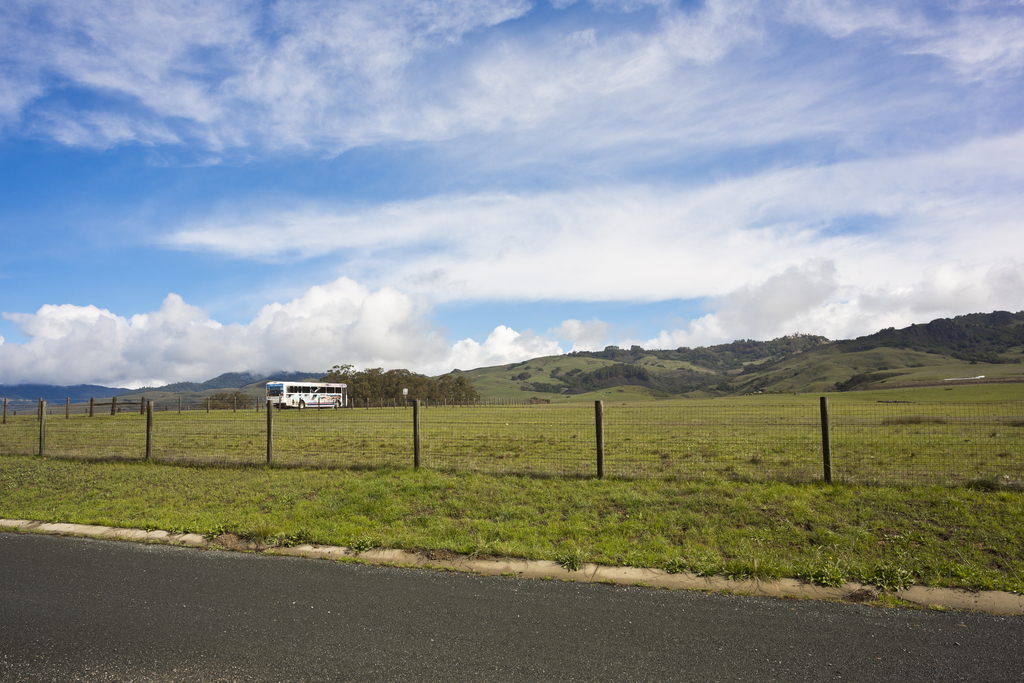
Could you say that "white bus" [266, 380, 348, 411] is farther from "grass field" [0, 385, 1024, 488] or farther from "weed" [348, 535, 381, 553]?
"weed" [348, 535, 381, 553]

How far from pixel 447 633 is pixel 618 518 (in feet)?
13.9

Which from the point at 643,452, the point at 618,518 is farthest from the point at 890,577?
the point at 643,452

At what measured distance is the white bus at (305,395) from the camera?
77.1m

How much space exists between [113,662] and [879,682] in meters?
5.88

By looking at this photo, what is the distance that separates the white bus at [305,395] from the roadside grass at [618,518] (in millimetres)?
65509

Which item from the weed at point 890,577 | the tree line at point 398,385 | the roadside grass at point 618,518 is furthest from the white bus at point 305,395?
the weed at point 890,577

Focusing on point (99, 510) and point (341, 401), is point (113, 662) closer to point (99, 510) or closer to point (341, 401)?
point (99, 510)

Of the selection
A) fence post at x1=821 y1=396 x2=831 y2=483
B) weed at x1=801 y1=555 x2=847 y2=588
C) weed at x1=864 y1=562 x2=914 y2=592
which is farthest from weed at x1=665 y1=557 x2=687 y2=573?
fence post at x1=821 y1=396 x2=831 y2=483

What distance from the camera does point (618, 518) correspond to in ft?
28.5

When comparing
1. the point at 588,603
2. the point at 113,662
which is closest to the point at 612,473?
the point at 588,603

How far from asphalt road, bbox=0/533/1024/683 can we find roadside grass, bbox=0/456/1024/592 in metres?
1.03

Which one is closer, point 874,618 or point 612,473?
point 874,618

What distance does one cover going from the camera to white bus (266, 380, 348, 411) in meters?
77.1

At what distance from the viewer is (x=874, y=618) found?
5.42 m
